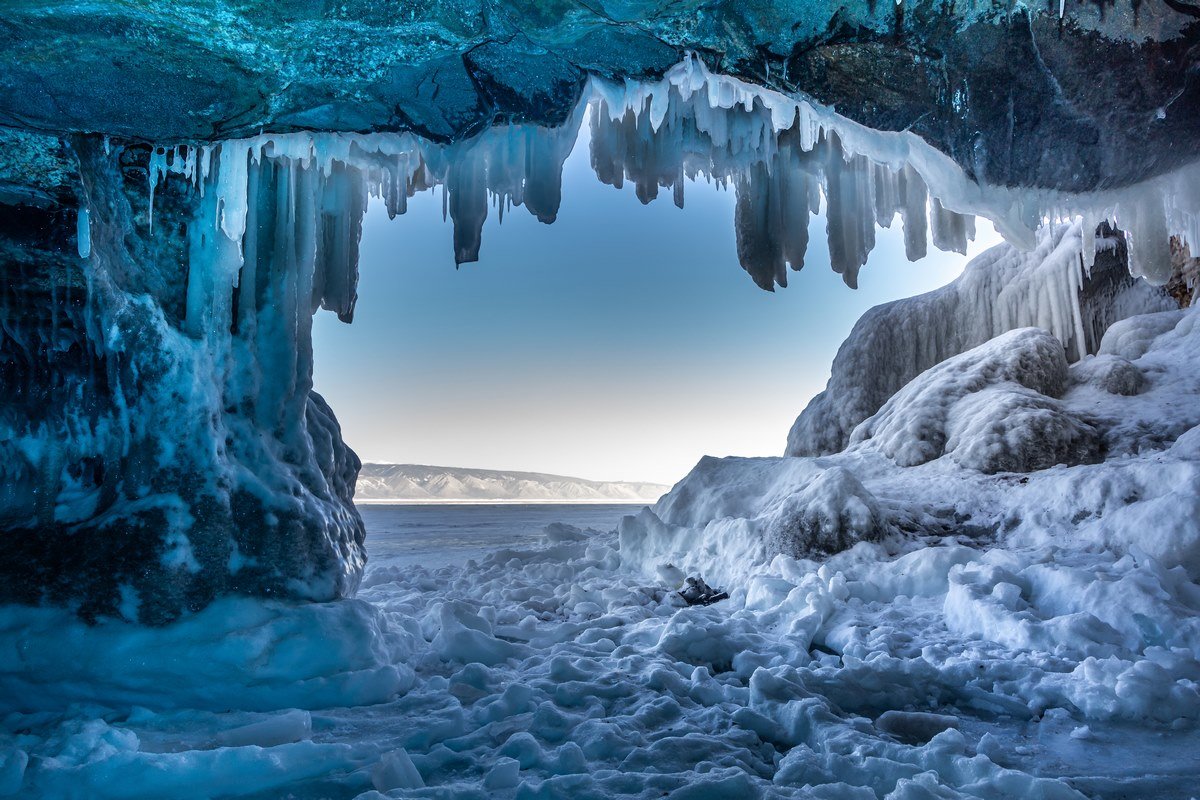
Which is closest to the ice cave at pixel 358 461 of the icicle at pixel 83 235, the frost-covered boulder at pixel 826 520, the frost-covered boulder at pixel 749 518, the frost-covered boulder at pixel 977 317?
the icicle at pixel 83 235

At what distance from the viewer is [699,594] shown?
715cm

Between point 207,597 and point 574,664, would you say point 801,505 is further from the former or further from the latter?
point 207,597

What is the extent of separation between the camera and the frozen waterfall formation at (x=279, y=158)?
388 centimetres

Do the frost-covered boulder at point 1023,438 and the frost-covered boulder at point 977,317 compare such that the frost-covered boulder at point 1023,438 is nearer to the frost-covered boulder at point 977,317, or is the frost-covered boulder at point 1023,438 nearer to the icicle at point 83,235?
the frost-covered boulder at point 977,317

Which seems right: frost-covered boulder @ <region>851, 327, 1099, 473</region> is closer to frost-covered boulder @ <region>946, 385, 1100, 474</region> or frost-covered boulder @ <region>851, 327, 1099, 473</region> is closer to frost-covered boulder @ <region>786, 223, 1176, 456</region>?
frost-covered boulder @ <region>946, 385, 1100, 474</region>

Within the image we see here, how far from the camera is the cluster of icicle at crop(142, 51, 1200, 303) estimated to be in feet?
15.6

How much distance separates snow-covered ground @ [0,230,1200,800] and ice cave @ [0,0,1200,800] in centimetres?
3

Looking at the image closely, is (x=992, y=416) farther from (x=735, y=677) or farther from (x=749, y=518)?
(x=735, y=677)

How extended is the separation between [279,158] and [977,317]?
1456 cm

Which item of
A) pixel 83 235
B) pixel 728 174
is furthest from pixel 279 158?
pixel 728 174

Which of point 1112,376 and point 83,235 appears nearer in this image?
point 83,235

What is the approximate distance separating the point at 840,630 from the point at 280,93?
18.4ft

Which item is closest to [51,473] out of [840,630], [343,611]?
[343,611]

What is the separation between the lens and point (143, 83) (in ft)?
12.8
